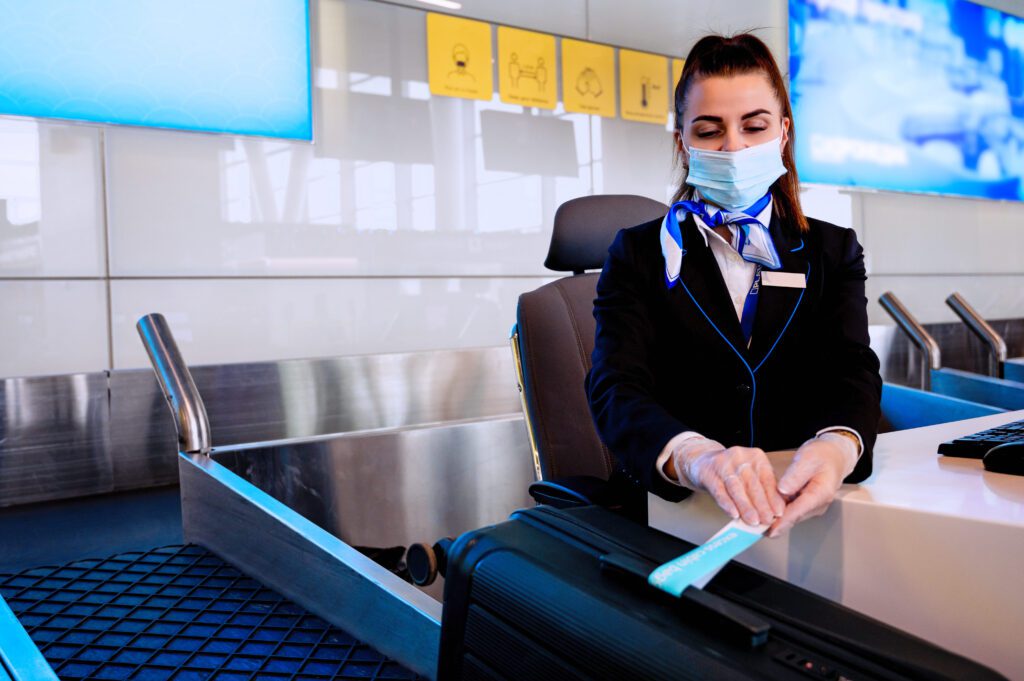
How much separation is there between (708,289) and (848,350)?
0.19 m

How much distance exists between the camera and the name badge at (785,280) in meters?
1.04

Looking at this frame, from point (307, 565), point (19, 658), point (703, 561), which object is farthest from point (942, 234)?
point (19, 658)

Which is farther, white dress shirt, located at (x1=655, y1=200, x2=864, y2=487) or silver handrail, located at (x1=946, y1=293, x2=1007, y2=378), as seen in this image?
silver handrail, located at (x1=946, y1=293, x2=1007, y2=378)

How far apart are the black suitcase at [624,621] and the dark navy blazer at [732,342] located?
28 centimetres

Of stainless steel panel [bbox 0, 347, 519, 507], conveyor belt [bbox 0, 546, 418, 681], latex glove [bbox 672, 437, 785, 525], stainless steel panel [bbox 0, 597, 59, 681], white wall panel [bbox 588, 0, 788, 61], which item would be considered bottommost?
conveyor belt [bbox 0, 546, 418, 681]

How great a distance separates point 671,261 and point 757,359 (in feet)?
0.56

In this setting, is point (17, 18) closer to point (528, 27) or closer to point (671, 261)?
point (528, 27)

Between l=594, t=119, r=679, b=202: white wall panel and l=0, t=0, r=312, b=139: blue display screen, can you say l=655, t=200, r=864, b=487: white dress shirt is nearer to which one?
l=0, t=0, r=312, b=139: blue display screen

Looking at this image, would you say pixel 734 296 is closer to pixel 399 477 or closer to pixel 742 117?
pixel 742 117

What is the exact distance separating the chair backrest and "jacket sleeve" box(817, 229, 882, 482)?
66cm

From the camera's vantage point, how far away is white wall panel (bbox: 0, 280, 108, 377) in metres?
2.33

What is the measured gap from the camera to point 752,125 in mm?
1080

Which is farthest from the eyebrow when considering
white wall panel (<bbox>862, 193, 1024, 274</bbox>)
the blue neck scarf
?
white wall panel (<bbox>862, 193, 1024, 274</bbox>)

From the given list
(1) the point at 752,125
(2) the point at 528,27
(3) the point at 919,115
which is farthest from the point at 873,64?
(1) the point at 752,125
